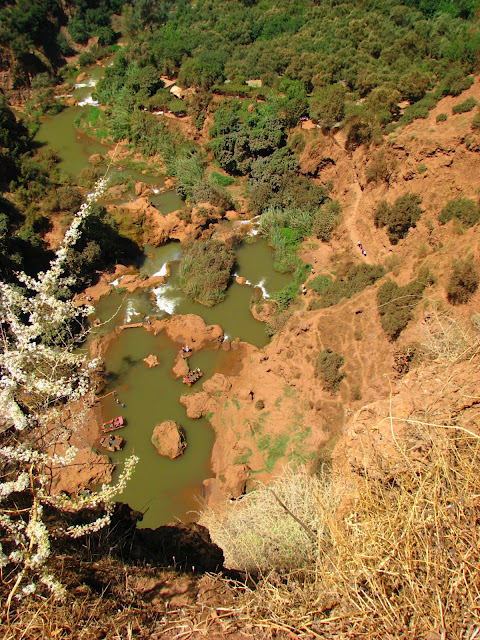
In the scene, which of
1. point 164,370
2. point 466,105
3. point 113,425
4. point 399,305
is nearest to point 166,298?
point 164,370

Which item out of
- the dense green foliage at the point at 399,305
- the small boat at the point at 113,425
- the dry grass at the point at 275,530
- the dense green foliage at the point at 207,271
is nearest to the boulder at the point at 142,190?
the dense green foliage at the point at 207,271

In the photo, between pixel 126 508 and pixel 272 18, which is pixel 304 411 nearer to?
pixel 126 508

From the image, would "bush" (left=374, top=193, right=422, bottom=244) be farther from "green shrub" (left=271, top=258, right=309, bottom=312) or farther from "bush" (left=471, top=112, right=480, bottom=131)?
"green shrub" (left=271, top=258, right=309, bottom=312)

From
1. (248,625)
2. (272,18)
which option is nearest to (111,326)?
(248,625)

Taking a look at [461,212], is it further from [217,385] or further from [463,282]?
[217,385]

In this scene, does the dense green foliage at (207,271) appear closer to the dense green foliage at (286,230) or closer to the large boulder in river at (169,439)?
the dense green foliage at (286,230)
